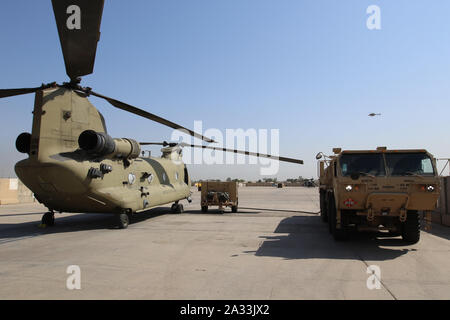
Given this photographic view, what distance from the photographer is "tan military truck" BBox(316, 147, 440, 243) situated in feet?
23.5

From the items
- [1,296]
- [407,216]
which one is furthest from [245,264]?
[407,216]

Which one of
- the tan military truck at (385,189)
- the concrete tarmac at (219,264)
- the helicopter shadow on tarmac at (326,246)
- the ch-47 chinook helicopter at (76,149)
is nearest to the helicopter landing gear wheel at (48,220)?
the ch-47 chinook helicopter at (76,149)

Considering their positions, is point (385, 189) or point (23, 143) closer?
point (385, 189)

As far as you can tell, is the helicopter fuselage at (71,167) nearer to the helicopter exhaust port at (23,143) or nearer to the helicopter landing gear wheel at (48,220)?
the helicopter landing gear wheel at (48,220)

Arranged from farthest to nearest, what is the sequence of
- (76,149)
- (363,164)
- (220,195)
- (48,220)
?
(220,195), (48,220), (76,149), (363,164)

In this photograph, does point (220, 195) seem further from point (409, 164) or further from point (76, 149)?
point (409, 164)

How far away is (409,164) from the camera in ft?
25.6

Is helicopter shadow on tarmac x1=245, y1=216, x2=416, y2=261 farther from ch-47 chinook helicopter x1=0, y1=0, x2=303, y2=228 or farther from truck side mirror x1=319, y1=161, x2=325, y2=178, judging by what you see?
ch-47 chinook helicopter x1=0, y1=0, x2=303, y2=228

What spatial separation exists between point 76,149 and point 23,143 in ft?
5.13

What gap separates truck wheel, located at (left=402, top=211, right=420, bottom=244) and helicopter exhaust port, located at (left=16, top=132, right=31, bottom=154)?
36.0 feet

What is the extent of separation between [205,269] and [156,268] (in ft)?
2.97

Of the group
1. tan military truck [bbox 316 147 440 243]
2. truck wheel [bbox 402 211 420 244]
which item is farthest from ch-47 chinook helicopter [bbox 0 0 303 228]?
truck wheel [bbox 402 211 420 244]

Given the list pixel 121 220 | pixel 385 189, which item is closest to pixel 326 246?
pixel 385 189
